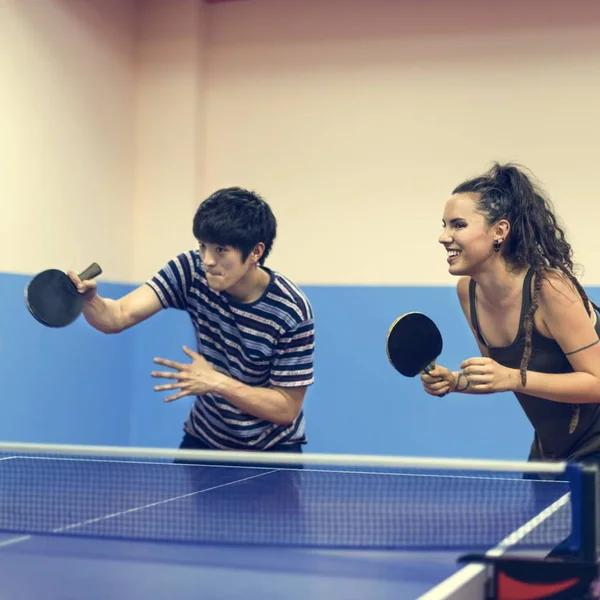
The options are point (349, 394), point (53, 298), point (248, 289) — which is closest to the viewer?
point (53, 298)

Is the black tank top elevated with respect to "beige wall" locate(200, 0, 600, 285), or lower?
lower

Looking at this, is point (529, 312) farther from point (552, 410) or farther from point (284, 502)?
point (284, 502)

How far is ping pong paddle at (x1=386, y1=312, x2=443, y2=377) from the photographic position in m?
2.26

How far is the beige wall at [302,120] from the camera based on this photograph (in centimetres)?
464

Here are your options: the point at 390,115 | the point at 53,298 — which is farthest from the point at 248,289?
the point at 390,115

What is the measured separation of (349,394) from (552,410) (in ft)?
8.24

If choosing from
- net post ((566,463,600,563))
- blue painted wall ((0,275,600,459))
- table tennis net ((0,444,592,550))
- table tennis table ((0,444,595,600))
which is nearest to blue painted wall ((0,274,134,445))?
blue painted wall ((0,275,600,459))

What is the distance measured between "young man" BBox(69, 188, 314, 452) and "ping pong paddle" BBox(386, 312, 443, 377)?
1.43ft

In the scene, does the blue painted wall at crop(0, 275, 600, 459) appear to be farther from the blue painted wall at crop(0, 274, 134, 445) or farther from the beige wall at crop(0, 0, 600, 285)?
the beige wall at crop(0, 0, 600, 285)

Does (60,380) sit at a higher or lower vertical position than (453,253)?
lower

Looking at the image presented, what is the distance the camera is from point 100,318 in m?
2.67

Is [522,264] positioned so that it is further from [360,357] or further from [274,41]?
[274,41]

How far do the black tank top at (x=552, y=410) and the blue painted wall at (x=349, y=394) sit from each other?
225 centimetres

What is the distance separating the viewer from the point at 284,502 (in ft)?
6.82
